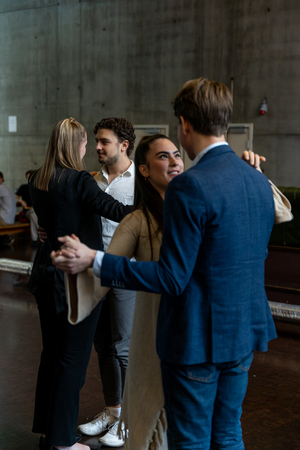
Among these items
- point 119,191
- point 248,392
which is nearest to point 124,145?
point 119,191

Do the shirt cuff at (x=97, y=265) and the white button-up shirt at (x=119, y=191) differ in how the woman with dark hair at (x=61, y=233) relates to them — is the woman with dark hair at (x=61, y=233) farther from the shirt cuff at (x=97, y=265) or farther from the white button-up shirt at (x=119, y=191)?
the shirt cuff at (x=97, y=265)

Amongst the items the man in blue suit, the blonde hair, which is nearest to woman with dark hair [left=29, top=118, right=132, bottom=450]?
the blonde hair

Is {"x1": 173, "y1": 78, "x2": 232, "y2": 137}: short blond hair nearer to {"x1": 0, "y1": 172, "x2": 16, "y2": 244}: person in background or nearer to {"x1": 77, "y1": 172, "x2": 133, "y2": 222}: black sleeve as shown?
{"x1": 77, "y1": 172, "x2": 133, "y2": 222}: black sleeve

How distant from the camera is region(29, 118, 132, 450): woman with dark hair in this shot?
218 cm

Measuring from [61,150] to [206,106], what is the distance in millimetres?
1026

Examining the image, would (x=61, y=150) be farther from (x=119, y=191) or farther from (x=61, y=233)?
(x=119, y=191)

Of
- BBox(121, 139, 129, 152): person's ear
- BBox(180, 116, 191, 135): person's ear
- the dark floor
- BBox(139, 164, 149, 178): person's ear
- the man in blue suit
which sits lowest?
the dark floor

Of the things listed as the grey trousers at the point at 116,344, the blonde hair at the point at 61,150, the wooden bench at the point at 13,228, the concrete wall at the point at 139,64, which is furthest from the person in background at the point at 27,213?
the blonde hair at the point at 61,150

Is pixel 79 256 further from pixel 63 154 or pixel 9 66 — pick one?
pixel 9 66

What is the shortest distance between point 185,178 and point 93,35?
1135cm

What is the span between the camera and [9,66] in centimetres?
1305

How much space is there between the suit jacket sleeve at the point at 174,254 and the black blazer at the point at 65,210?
0.88 metres

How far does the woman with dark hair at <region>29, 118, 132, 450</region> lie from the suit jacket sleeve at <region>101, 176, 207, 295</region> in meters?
0.88

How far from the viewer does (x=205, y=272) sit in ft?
4.46
